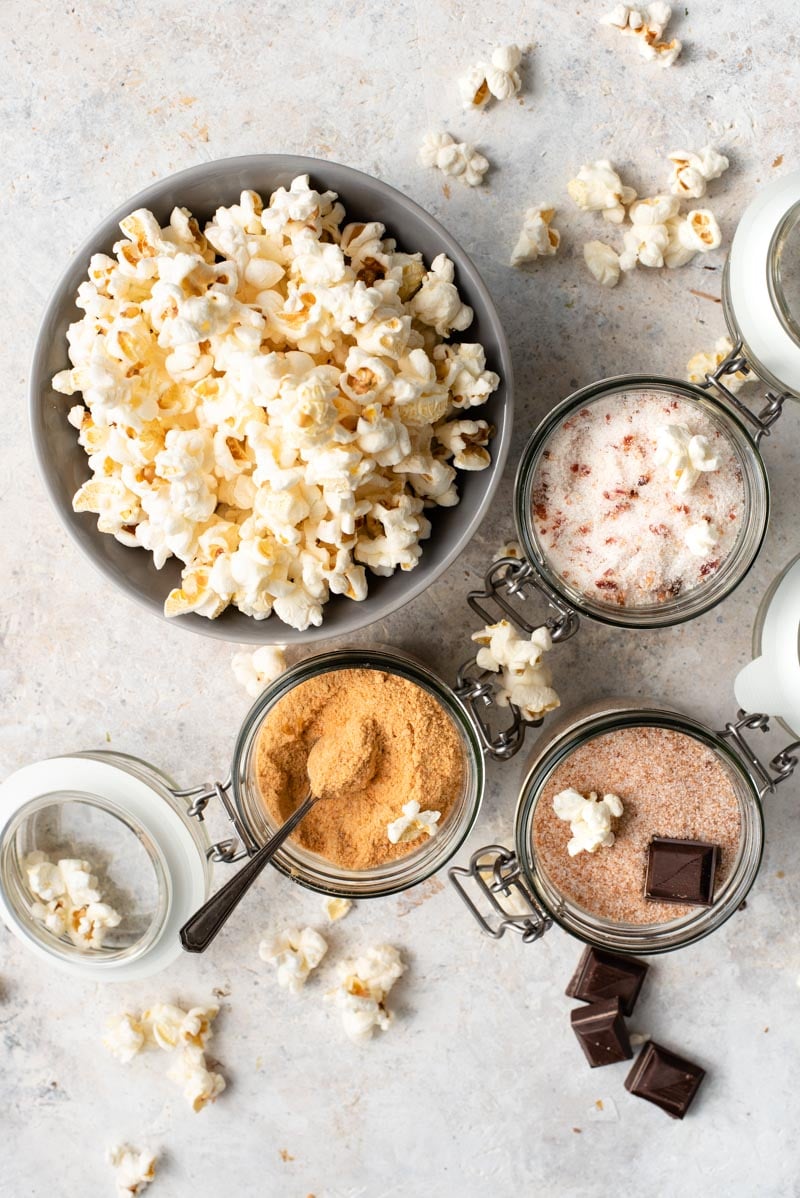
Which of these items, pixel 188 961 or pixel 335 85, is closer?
pixel 335 85

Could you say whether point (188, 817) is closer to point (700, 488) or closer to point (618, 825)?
point (618, 825)

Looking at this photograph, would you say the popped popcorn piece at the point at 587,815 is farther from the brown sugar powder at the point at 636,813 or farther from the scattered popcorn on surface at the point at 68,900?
the scattered popcorn on surface at the point at 68,900

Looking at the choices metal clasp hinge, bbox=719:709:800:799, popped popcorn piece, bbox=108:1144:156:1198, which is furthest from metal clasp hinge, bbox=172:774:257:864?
metal clasp hinge, bbox=719:709:800:799

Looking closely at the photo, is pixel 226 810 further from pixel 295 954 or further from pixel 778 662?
pixel 778 662

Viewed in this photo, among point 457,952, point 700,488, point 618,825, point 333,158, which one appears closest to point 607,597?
point 700,488

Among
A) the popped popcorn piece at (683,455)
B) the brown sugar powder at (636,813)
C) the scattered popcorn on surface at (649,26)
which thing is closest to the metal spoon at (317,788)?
the brown sugar powder at (636,813)

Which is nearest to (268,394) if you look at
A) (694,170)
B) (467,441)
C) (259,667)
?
(467,441)
